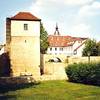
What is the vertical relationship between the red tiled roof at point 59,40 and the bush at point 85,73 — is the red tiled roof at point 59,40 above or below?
above

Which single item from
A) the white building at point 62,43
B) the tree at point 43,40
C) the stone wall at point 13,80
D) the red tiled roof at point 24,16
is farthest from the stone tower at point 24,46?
the white building at point 62,43

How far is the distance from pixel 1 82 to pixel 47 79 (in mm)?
8749

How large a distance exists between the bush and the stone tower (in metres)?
6.85

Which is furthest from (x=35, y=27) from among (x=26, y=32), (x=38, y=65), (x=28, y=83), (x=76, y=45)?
(x=76, y=45)

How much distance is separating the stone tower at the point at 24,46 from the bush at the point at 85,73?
6.85m

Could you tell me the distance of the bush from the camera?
59.1m

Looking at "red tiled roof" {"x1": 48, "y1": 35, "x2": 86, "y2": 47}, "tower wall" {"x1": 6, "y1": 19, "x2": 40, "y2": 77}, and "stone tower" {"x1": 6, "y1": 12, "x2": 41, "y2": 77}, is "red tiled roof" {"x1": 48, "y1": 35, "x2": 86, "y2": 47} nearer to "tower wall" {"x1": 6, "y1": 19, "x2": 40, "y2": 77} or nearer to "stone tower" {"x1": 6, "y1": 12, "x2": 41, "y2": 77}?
"stone tower" {"x1": 6, "y1": 12, "x2": 41, "y2": 77}

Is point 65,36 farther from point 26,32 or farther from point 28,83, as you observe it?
point 28,83

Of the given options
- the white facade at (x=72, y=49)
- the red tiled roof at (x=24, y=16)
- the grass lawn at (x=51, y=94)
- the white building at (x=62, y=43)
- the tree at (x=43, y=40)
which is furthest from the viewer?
the white building at (x=62, y=43)

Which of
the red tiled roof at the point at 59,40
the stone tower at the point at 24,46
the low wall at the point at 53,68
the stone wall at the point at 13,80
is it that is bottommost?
the stone wall at the point at 13,80

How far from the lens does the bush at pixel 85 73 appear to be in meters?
59.1

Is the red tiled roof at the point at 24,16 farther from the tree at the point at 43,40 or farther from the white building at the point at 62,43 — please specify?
the white building at the point at 62,43

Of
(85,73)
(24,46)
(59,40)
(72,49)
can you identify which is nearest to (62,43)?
(59,40)

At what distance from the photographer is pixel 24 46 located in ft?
228
